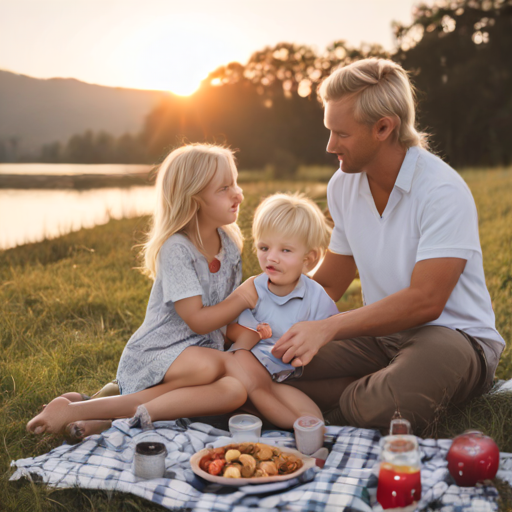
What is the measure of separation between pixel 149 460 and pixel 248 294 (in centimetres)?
97

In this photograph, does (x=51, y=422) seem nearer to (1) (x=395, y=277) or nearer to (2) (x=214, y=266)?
(2) (x=214, y=266)

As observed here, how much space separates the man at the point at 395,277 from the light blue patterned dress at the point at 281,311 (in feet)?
0.78

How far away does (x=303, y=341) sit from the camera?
2.50 meters

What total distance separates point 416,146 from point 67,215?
18.7 ft

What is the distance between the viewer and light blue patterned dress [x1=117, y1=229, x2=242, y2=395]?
275 cm

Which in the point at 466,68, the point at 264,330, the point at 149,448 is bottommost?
the point at 149,448

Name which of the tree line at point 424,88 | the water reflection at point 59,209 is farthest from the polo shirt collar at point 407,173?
the tree line at point 424,88

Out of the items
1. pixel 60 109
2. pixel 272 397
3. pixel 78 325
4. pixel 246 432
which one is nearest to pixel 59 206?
pixel 60 109

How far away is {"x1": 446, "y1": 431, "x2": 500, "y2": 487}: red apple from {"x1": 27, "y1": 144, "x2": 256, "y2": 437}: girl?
1.02 metres

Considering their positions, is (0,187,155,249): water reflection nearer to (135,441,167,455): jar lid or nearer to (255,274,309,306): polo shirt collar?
(255,274,309,306): polo shirt collar

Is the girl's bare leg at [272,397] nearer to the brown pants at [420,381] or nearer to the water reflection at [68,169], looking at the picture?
the brown pants at [420,381]

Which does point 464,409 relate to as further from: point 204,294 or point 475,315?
point 204,294

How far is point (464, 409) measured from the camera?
271 centimetres

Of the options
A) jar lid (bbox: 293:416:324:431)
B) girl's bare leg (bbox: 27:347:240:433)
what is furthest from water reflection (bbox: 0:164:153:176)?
jar lid (bbox: 293:416:324:431)
